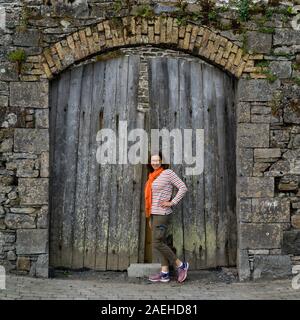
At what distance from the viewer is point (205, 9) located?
6930 millimetres

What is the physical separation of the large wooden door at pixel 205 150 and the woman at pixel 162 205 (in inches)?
17.1

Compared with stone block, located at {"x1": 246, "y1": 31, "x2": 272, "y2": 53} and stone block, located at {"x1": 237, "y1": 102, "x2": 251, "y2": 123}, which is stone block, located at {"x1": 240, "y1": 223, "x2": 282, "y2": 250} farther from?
stone block, located at {"x1": 246, "y1": 31, "x2": 272, "y2": 53}

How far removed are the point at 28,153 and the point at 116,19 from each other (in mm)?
1934

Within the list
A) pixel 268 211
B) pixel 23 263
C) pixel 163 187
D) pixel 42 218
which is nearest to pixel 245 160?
pixel 268 211

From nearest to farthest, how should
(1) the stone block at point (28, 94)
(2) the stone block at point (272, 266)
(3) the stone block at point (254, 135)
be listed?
(1) the stone block at point (28, 94) → (2) the stone block at point (272, 266) → (3) the stone block at point (254, 135)

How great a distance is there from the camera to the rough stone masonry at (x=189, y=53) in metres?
6.71

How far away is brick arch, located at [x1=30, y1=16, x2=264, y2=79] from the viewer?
22.2ft

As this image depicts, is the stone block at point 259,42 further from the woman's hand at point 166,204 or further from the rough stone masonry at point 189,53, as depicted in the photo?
the woman's hand at point 166,204

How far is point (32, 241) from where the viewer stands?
6.69 m

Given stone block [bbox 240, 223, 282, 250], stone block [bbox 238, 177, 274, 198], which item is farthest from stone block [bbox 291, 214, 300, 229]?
stone block [bbox 238, 177, 274, 198]

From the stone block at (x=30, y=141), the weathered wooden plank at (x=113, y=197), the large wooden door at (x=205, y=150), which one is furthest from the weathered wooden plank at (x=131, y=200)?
the stone block at (x=30, y=141)

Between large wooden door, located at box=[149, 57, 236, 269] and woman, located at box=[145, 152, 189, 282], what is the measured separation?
433 millimetres

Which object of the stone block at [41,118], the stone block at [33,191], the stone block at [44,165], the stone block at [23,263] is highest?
the stone block at [41,118]

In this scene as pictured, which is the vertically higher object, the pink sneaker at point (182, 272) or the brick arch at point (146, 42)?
the brick arch at point (146, 42)
